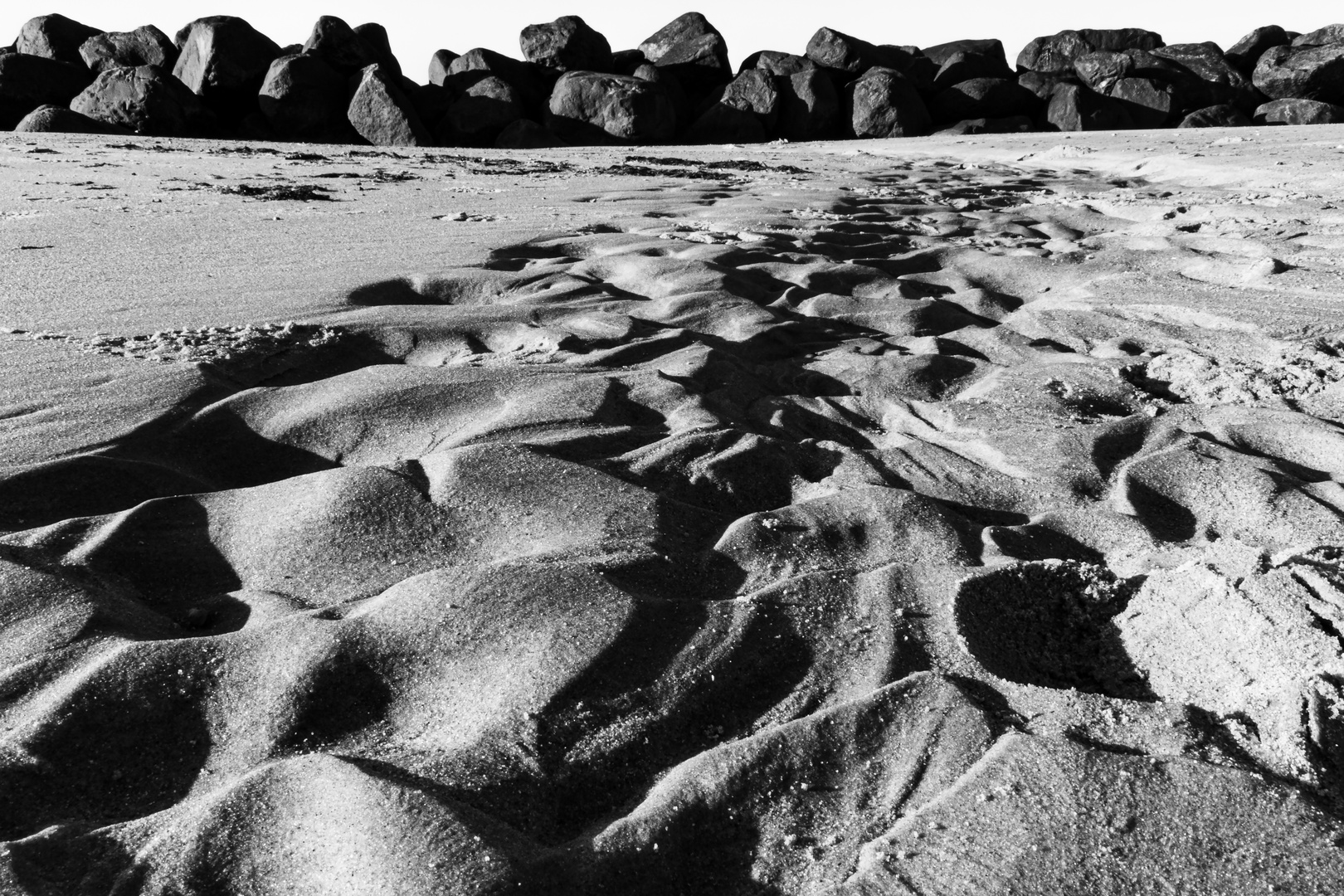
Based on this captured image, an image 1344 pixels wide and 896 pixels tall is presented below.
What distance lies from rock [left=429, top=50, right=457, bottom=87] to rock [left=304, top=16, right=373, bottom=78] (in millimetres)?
1185

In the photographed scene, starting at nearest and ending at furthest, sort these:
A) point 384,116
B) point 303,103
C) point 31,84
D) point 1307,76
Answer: point 31,84 < point 384,116 < point 303,103 < point 1307,76

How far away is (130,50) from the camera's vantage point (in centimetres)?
1180

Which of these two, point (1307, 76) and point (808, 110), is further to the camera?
point (1307, 76)

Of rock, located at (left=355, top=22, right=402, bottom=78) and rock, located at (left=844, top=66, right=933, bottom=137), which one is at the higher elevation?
rock, located at (left=355, top=22, right=402, bottom=78)

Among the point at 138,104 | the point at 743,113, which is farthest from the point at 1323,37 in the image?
the point at 138,104

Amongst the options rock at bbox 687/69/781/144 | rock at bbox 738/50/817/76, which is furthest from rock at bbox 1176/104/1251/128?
rock at bbox 687/69/781/144

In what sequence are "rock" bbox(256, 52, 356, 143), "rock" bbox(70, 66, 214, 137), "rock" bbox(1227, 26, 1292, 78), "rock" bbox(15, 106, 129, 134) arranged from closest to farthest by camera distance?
"rock" bbox(15, 106, 129, 134)
"rock" bbox(70, 66, 214, 137)
"rock" bbox(256, 52, 356, 143)
"rock" bbox(1227, 26, 1292, 78)

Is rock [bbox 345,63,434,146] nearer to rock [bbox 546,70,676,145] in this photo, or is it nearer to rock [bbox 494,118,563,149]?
rock [bbox 494,118,563,149]

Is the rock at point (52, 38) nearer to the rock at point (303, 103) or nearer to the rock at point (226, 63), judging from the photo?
the rock at point (226, 63)

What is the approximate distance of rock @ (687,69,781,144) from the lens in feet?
38.9

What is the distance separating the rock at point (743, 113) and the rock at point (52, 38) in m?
7.19

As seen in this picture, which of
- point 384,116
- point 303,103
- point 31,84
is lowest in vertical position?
point 384,116

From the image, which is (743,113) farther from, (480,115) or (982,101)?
(982,101)

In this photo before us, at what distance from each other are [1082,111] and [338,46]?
884cm
